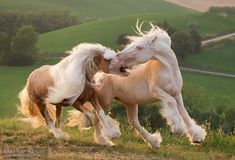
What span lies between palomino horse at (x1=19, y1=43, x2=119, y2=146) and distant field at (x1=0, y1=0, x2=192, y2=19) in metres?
110

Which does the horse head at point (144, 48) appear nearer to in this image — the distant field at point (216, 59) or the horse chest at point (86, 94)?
the horse chest at point (86, 94)

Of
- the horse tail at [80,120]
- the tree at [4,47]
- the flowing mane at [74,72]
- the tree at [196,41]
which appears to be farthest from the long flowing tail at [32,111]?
the tree at [4,47]

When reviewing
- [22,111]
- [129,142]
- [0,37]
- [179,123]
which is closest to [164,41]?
[179,123]

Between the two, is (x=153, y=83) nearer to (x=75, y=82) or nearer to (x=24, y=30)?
(x=75, y=82)

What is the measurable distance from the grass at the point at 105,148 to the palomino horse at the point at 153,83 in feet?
1.32

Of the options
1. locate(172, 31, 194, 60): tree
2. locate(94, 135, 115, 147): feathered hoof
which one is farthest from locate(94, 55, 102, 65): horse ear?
locate(172, 31, 194, 60): tree

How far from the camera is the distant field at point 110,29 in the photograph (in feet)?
274

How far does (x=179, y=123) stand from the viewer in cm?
810

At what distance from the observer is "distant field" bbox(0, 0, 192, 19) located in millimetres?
122375

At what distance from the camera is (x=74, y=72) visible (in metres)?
8.67

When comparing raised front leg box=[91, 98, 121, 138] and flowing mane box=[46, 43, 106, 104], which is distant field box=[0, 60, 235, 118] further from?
raised front leg box=[91, 98, 121, 138]

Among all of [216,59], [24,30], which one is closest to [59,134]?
[216,59]

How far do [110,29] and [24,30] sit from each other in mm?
14175

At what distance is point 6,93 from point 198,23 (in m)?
45.5
